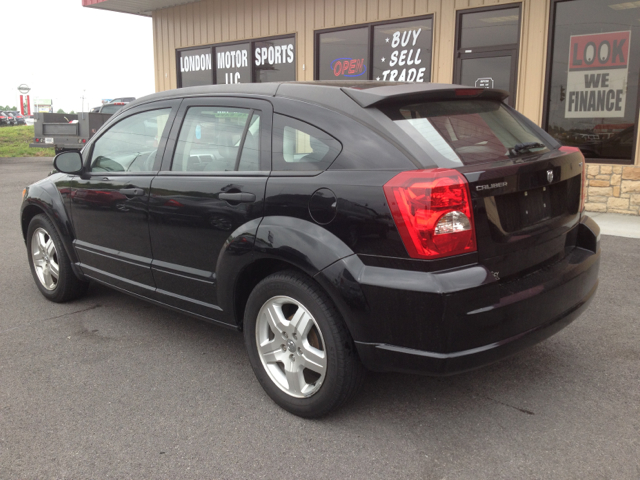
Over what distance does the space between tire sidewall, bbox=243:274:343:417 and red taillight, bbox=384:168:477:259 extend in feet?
1.85

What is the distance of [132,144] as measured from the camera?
163 inches

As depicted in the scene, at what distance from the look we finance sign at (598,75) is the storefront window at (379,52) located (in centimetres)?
247

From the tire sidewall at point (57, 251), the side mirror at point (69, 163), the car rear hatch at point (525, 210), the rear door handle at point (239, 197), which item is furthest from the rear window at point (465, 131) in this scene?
the tire sidewall at point (57, 251)

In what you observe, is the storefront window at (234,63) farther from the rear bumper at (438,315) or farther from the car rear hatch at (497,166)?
the rear bumper at (438,315)

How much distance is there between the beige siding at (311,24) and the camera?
29.9 ft

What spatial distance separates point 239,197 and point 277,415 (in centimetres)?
117

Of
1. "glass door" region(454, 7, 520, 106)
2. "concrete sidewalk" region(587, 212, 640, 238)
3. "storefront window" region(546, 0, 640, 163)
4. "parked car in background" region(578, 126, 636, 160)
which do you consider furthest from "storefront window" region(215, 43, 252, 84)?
"concrete sidewalk" region(587, 212, 640, 238)

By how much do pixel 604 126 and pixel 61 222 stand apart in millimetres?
7696

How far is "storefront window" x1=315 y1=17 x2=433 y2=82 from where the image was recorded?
10.5 meters

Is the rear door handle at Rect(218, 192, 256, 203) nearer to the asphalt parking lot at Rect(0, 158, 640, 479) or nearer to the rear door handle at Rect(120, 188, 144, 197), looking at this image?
the rear door handle at Rect(120, 188, 144, 197)

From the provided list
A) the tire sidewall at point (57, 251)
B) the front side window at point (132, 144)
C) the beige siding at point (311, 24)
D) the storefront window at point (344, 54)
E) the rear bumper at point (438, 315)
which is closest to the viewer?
the rear bumper at point (438, 315)

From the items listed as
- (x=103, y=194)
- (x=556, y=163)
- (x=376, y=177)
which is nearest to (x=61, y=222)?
(x=103, y=194)

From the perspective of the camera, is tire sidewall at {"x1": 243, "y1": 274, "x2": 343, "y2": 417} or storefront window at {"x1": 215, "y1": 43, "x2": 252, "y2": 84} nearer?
tire sidewall at {"x1": 243, "y1": 274, "x2": 343, "y2": 417}

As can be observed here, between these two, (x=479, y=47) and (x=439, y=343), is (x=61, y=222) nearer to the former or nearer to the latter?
(x=439, y=343)
